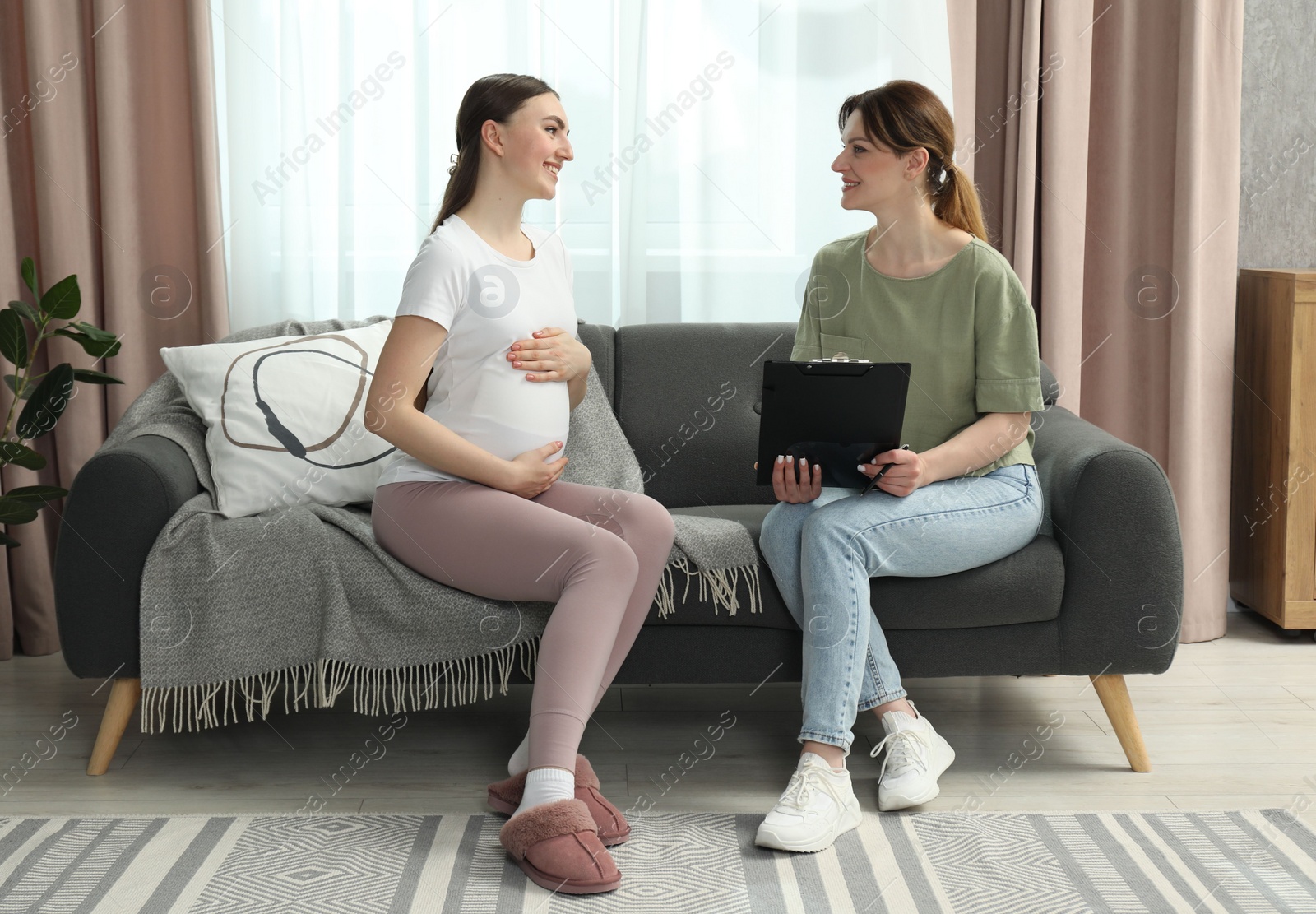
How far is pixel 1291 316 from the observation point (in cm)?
246

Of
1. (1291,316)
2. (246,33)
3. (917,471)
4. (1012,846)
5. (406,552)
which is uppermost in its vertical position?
(246,33)

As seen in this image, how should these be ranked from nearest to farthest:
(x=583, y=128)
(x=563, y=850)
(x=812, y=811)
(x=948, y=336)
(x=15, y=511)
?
(x=563, y=850) → (x=812, y=811) → (x=948, y=336) → (x=15, y=511) → (x=583, y=128)

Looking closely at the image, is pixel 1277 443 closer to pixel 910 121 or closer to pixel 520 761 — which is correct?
pixel 910 121

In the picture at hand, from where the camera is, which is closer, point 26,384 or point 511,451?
point 511,451

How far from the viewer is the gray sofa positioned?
1.76 meters

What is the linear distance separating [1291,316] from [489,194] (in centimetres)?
175

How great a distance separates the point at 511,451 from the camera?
1753mm

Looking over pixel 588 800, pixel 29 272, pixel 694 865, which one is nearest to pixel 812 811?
pixel 694 865

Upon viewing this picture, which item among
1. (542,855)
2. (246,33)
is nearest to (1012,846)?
(542,855)

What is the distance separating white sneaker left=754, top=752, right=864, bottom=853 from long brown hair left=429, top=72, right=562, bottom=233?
98 centimetres

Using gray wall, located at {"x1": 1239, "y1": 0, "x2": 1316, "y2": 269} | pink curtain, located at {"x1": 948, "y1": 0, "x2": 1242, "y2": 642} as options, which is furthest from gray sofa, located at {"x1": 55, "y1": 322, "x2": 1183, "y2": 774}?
gray wall, located at {"x1": 1239, "y1": 0, "x2": 1316, "y2": 269}

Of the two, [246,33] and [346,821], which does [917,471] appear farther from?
[246,33]

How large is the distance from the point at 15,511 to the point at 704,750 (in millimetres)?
1360

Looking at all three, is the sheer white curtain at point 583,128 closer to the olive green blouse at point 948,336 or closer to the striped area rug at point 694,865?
the olive green blouse at point 948,336
